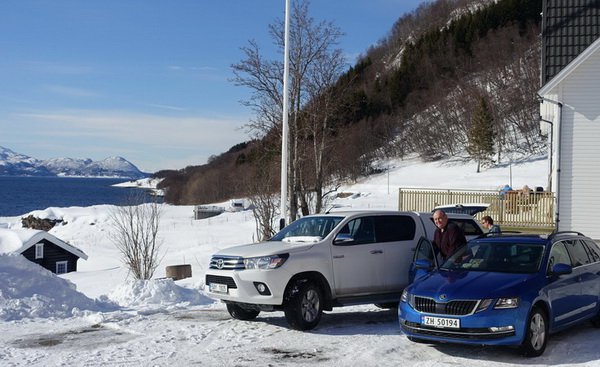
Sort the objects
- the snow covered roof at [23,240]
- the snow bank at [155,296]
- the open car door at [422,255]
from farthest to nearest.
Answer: the snow covered roof at [23,240] → the snow bank at [155,296] → the open car door at [422,255]

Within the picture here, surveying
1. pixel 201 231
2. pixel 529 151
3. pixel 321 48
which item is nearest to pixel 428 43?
pixel 529 151

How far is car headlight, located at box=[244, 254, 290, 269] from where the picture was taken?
1055cm

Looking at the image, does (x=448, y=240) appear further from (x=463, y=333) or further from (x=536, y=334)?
(x=463, y=333)

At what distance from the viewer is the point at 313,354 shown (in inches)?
354

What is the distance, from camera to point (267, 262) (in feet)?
34.7

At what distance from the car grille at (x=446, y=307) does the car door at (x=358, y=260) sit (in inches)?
83.4

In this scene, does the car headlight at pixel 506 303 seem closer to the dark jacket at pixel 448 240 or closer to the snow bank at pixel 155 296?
the dark jacket at pixel 448 240

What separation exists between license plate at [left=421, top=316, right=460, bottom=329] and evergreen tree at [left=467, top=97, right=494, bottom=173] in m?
64.3

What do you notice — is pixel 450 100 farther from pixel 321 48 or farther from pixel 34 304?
pixel 34 304

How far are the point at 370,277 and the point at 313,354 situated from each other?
269 centimetres

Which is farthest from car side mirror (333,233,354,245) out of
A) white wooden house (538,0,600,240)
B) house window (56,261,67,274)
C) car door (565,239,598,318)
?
house window (56,261,67,274)

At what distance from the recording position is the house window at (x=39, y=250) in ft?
156

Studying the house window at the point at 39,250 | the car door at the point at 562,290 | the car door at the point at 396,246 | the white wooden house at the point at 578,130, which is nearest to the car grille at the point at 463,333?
the car door at the point at 562,290

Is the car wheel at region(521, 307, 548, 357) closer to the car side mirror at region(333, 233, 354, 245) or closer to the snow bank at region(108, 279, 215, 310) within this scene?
the car side mirror at region(333, 233, 354, 245)
